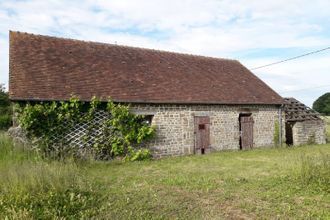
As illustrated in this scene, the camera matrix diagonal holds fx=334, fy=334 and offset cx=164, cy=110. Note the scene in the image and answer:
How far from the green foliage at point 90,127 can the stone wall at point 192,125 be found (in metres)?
0.59

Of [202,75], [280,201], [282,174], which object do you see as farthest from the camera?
[202,75]

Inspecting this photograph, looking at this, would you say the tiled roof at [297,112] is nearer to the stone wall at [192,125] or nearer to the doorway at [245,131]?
the stone wall at [192,125]

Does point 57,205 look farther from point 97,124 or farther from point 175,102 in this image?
point 175,102

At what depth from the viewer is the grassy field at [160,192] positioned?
5.66 metres

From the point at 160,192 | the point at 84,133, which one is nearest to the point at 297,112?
the point at 84,133

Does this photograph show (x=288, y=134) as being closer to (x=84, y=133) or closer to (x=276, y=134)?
(x=276, y=134)

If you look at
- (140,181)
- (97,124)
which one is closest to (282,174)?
(140,181)

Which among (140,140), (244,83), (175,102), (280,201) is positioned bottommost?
(280,201)

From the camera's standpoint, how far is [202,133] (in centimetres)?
1471

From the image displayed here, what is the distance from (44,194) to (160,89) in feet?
29.2

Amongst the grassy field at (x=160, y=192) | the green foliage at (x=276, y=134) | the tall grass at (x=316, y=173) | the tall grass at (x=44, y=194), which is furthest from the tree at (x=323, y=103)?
the tall grass at (x=44, y=194)

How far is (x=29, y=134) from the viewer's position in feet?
36.6

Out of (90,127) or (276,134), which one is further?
(276,134)

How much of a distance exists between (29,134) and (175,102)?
226 inches
